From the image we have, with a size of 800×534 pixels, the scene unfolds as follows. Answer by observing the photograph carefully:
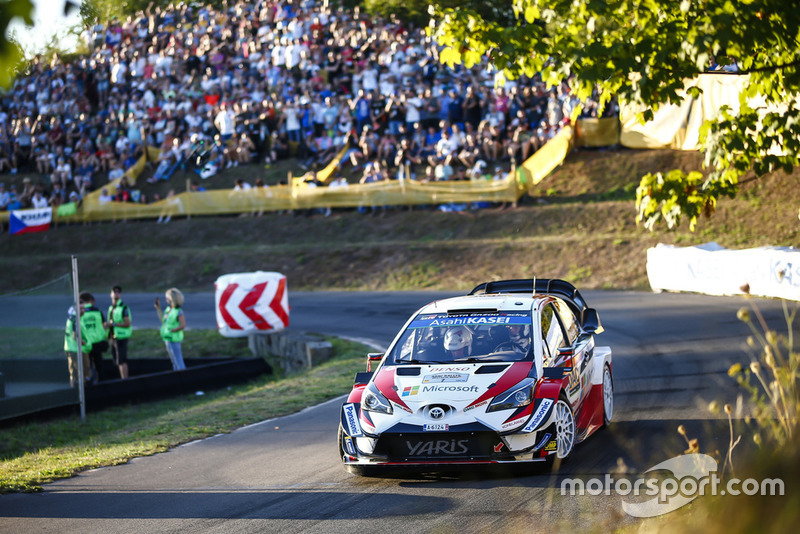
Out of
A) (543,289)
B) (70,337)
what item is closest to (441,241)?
(70,337)

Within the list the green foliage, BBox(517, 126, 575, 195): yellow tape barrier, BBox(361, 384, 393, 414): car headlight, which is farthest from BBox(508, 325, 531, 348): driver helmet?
BBox(517, 126, 575, 195): yellow tape barrier

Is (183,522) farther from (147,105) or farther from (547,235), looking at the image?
(147,105)

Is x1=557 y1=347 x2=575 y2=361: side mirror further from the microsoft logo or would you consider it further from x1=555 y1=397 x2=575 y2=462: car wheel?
the microsoft logo

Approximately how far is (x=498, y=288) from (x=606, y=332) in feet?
21.2

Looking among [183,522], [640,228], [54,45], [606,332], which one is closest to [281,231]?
[640,228]

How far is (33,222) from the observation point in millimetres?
35344

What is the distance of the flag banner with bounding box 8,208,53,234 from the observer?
35312mm

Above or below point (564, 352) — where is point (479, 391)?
below

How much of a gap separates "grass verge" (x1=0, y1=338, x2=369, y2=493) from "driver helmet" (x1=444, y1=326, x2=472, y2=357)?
366 centimetres

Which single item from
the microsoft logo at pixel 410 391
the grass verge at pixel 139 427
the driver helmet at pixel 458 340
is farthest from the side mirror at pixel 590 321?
the grass verge at pixel 139 427

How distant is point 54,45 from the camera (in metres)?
55.4

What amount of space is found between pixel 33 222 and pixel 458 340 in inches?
1219

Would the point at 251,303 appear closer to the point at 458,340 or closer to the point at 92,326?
the point at 92,326

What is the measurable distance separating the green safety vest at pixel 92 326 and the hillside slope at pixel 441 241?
36.0ft
